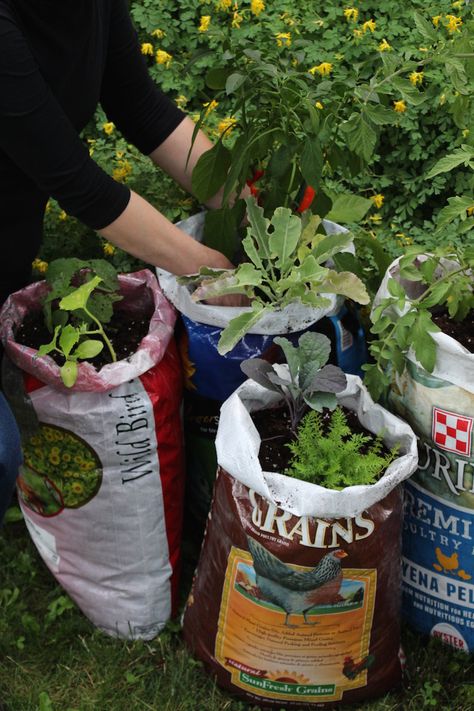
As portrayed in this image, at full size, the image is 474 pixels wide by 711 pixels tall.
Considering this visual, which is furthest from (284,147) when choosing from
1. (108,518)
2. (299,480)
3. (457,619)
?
(457,619)

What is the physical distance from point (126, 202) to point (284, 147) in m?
0.33

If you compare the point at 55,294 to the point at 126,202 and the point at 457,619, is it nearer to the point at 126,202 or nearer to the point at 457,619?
the point at 126,202

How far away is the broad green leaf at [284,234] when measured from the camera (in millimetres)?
1704

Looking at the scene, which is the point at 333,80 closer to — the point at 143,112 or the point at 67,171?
the point at 143,112

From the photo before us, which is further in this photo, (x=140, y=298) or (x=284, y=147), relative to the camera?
(x=140, y=298)

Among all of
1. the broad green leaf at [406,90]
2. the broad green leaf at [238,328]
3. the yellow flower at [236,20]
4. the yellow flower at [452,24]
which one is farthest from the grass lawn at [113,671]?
the yellow flower at [236,20]

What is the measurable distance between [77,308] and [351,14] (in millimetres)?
1706

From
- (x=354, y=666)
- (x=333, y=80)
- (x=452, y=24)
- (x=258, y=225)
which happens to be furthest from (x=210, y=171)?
(x=452, y=24)

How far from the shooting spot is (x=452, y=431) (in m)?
1.74

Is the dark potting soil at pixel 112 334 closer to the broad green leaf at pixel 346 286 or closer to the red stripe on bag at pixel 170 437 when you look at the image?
the red stripe on bag at pixel 170 437

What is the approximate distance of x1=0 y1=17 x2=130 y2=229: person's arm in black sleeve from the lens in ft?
5.22

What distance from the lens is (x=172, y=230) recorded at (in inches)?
73.4

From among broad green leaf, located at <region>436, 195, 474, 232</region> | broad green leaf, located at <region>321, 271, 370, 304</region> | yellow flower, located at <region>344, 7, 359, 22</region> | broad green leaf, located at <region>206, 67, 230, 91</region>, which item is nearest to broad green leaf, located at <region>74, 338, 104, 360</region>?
broad green leaf, located at <region>321, 271, 370, 304</region>

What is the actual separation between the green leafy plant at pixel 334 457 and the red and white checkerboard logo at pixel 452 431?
101 mm
